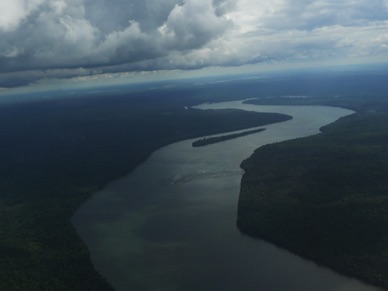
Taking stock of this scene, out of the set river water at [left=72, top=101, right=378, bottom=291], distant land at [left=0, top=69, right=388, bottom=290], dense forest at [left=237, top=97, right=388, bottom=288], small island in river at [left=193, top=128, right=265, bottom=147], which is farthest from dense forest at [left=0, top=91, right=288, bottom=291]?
dense forest at [left=237, top=97, right=388, bottom=288]

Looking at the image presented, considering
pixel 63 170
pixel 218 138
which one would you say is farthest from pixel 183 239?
pixel 218 138

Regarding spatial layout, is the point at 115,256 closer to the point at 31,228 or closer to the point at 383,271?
the point at 31,228

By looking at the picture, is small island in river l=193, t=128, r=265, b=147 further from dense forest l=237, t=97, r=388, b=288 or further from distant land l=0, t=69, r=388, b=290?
dense forest l=237, t=97, r=388, b=288

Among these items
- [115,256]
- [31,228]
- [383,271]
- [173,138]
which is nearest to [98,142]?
[173,138]

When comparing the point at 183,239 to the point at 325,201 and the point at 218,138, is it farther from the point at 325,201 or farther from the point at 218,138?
the point at 218,138

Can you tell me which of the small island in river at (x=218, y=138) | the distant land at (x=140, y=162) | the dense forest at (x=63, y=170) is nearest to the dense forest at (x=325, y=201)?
the distant land at (x=140, y=162)

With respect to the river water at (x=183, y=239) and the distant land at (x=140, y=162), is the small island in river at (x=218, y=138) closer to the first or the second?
the distant land at (x=140, y=162)
